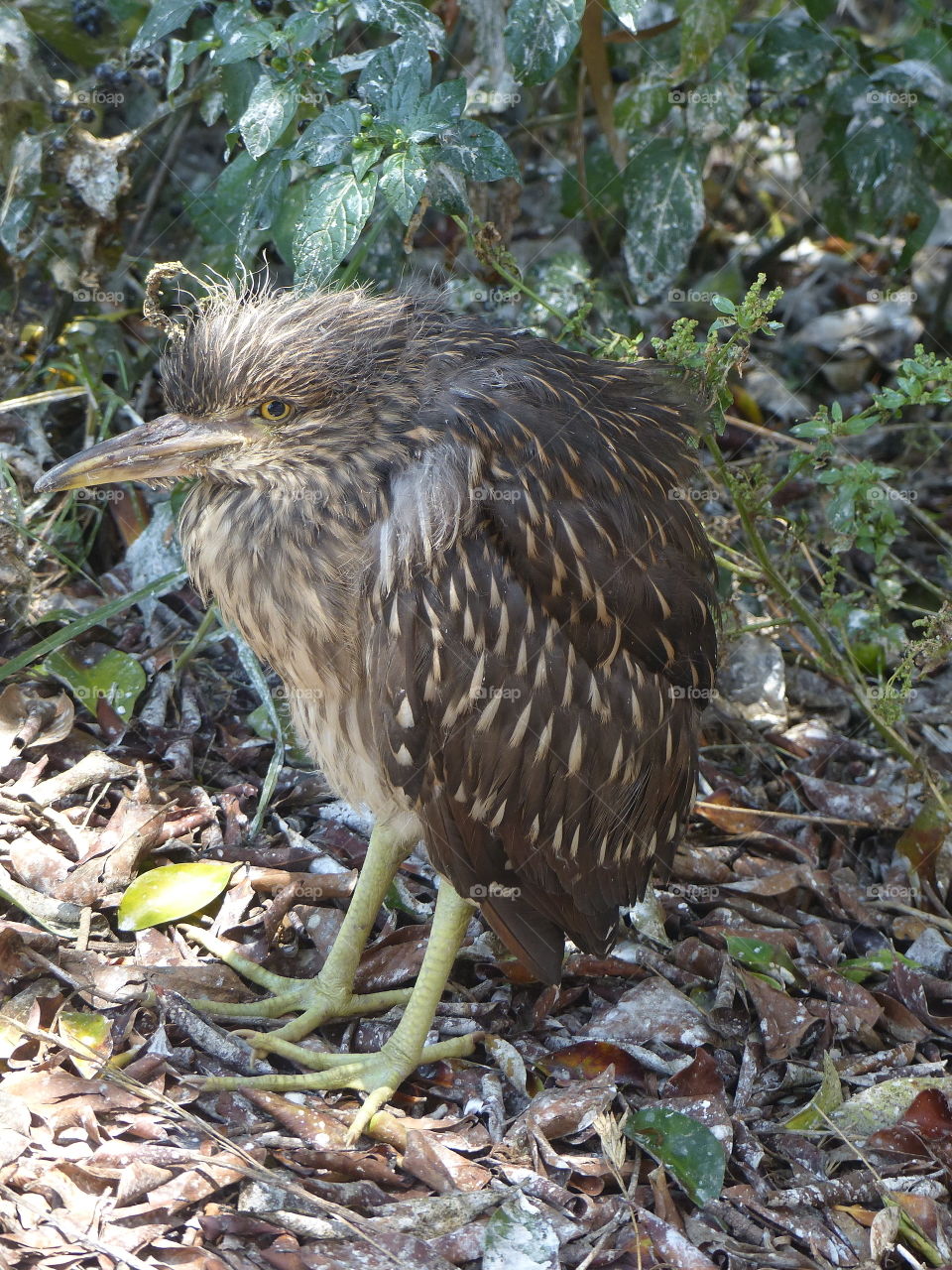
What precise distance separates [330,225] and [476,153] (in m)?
0.50

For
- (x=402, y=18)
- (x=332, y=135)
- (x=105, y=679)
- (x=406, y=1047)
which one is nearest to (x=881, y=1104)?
(x=406, y=1047)

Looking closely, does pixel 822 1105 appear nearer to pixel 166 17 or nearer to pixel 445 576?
pixel 445 576

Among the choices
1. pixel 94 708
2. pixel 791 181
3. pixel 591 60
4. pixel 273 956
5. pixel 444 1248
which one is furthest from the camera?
pixel 791 181

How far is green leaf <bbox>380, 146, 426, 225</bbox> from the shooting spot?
11.1 ft

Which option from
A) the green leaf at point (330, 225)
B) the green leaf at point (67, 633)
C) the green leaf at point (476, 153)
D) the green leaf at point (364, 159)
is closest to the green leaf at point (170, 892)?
the green leaf at point (67, 633)

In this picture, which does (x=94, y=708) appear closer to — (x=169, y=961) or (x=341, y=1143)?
(x=169, y=961)

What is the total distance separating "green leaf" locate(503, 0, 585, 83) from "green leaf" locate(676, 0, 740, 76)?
0.69 m

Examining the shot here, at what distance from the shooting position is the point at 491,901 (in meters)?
3.22

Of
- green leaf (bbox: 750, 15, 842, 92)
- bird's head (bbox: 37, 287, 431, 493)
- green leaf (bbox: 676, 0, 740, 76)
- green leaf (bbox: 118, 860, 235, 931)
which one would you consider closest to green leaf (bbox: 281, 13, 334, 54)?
bird's head (bbox: 37, 287, 431, 493)

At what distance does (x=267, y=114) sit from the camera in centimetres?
361

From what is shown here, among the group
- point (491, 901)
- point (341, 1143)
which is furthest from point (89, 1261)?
point (491, 901)

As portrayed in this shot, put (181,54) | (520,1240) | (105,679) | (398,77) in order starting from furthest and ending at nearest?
(105,679), (181,54), (398,77), (520,1240)

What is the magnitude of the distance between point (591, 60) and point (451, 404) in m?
2.25

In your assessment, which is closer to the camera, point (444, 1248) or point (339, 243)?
point (444, 1248)
